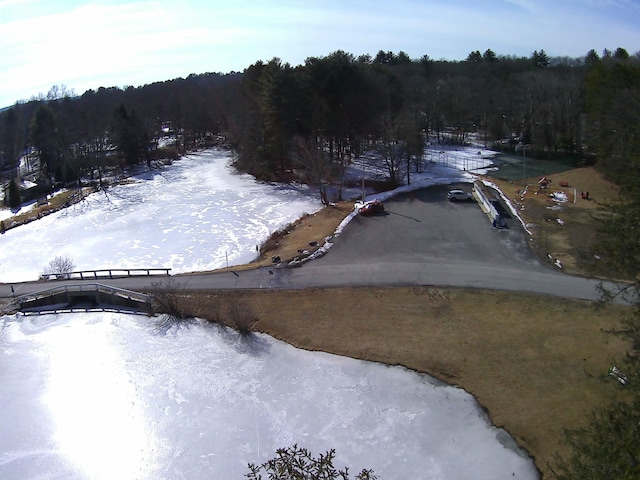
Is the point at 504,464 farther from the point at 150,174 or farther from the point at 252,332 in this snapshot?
the point at 150,174

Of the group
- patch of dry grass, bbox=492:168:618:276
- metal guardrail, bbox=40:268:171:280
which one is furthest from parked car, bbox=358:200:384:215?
metal guardrail, bbox=40:268:171:280

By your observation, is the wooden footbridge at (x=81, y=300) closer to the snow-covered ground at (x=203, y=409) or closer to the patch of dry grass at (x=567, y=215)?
the snow-covered ground at (x=203, y=409)

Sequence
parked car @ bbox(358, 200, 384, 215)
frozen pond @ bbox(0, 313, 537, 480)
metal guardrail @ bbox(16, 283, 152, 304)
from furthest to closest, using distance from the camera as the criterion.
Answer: parked car @ bbox(358, 200, 384, 215) → metal guardrail @ bbox(16, 283, 152, 304) → frozen pond @ bbox(0, 313, 537, 480)

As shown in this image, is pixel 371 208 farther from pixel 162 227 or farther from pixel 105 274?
pixel 105 274

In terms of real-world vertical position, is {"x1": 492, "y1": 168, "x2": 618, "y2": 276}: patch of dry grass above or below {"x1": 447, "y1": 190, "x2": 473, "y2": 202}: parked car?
below

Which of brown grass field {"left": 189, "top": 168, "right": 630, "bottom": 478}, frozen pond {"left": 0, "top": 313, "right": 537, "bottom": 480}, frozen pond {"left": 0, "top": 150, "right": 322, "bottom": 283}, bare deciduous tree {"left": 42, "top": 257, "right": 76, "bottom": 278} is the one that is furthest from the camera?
frozen pond {"left": 0, "top": 150, "right": 322, "bottom": 283}

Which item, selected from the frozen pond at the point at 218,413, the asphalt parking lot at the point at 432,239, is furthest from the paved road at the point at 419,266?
the frozen pond at the point at 218,413

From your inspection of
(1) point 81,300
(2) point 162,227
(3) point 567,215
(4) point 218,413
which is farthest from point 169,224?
(3) point 567,215

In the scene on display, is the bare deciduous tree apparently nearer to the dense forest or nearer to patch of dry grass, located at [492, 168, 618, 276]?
the dense forest

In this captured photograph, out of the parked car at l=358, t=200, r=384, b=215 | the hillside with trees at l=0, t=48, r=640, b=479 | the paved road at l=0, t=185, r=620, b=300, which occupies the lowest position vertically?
the paved road at l=0, t=185, r=620, b=300
